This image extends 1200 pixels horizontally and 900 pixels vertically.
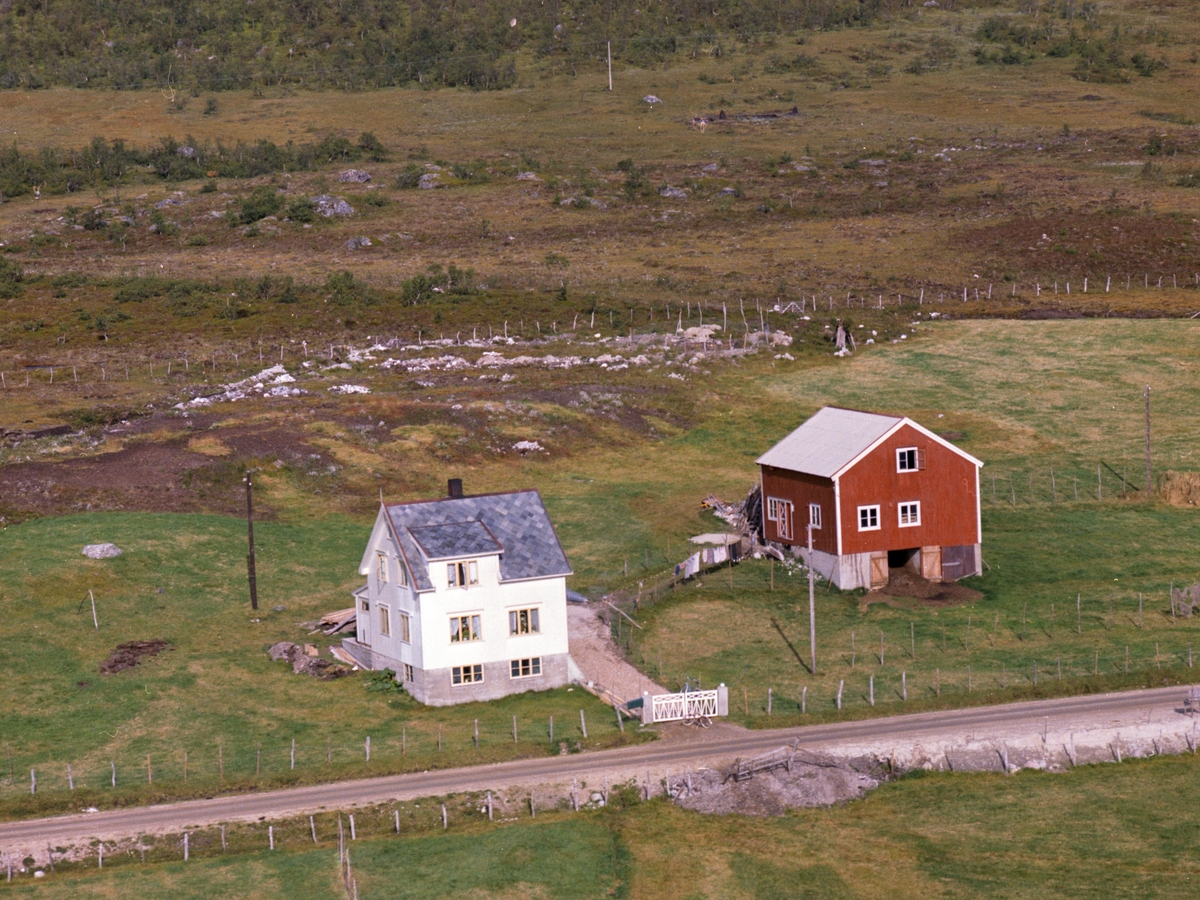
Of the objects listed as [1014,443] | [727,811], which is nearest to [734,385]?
[1014,443]

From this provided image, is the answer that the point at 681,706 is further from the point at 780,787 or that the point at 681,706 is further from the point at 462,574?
the point at 462,574

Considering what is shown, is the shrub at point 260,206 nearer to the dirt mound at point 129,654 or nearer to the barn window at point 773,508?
the barn window at point 773,508

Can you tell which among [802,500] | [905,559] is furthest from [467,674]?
[905,559]

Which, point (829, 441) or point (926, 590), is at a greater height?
point (829, 441)

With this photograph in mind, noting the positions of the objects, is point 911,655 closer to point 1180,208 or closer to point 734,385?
point 734,385

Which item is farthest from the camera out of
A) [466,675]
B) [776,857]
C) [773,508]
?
[773,508]

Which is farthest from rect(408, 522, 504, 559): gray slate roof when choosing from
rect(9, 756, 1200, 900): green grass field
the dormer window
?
rect(9, 756, 1200, 900): green grass field

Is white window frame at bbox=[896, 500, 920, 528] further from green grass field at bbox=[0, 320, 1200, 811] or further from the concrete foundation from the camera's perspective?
green grass field at bbox=[0, 320, 1200, 811]
